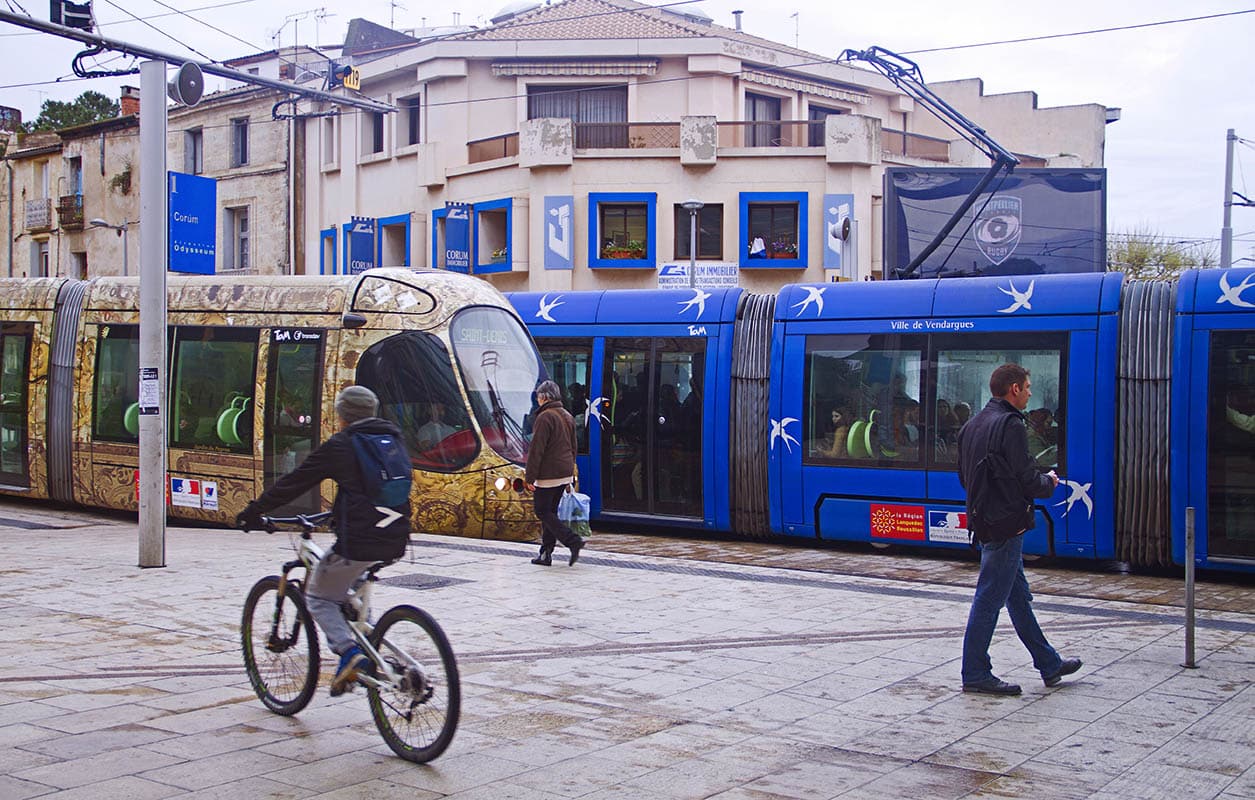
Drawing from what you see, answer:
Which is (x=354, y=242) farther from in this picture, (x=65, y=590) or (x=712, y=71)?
(x=65, y=590)

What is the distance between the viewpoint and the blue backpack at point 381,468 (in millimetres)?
5992

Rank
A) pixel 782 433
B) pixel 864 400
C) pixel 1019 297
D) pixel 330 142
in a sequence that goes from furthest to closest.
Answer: pixel 330 142 < pixel 782 433 < pixel 864 400 < pixel 1019 297

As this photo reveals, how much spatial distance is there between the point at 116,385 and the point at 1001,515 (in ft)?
38.6

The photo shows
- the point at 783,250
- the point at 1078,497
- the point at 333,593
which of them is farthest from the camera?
the point at 783,250

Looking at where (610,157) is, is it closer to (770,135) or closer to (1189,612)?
(770,135)

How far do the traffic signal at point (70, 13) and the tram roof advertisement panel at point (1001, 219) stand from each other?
11.8m

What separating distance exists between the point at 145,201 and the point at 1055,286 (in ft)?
27.1

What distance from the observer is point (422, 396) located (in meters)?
13.9

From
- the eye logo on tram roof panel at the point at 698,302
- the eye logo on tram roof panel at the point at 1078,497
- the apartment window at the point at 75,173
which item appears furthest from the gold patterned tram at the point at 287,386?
the apartment window at the point at 75,173

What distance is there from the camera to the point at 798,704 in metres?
7.09

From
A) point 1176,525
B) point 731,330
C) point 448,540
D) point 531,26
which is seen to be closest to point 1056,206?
point 731,330

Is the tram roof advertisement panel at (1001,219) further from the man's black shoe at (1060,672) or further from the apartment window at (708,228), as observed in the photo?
the man's black shoe at (1060,672)

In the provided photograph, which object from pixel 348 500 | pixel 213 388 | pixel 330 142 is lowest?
pixel 348 500

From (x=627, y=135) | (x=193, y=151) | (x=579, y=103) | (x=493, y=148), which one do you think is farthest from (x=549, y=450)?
(x=193, y=151)
